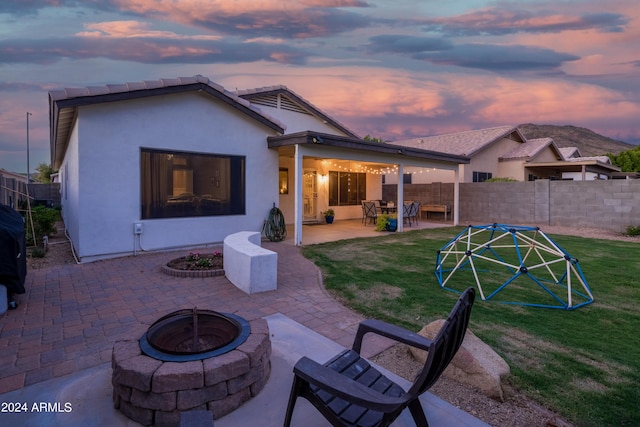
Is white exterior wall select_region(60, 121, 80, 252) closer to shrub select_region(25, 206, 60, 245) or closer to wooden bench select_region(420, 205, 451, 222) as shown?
shrub select_region(25, 206, 60, 245)

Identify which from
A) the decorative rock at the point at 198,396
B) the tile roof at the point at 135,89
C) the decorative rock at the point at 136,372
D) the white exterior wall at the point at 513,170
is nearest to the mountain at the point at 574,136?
the white exterior wall at the point at 513,170

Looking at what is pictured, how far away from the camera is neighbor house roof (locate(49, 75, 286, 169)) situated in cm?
612

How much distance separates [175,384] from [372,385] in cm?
113

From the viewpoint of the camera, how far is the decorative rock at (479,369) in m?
2.39

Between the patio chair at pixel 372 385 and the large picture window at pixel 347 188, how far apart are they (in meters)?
12.8

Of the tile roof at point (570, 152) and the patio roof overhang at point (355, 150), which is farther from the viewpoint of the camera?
the tile roof at point (570, 152)

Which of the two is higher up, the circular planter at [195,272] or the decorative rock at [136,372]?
the decorative rock at [136,372]

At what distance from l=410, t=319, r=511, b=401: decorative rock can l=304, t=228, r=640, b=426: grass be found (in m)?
0.21

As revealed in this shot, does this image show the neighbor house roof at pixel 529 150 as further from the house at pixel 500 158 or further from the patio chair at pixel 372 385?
the patio chair at pixel 372 385

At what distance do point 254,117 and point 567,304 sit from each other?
749cm

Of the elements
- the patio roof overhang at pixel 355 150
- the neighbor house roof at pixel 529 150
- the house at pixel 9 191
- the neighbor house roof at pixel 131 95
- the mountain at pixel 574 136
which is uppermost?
the mountain at pixel 574 136

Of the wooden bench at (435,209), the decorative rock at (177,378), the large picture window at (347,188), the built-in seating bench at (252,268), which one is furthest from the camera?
the wooden bench at (435,209)

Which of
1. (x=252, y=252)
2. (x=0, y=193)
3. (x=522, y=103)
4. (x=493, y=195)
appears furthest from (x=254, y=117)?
(x=522, y=103)

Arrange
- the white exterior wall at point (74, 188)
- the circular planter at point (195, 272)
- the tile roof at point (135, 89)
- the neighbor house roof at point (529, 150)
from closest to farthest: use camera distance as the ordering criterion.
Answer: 1. the circular planter at point (195, 272)
2. the tile roof at point (135, 89)
3. the white exterior wall at point (74, 188)
4. the neighbor house roof at point (529, 150)
